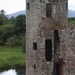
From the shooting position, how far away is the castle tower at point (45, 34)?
18375 millimetres

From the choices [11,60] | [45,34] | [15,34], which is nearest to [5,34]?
[15,34]

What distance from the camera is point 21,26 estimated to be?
6072cm

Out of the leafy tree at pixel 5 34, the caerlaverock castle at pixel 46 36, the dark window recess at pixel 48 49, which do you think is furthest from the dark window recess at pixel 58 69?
the leafy tree at pixel 5 34

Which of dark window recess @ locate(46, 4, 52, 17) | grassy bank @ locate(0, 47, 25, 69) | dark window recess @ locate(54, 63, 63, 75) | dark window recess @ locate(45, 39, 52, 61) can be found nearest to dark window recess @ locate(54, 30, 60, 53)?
dark window recess @ locate(45, 39, 52, 61)

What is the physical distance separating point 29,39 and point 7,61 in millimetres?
26277

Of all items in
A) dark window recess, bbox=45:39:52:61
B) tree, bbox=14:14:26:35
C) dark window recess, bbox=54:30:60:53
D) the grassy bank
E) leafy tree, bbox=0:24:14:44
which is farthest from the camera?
leafy tree, bbox=0:24:14:44

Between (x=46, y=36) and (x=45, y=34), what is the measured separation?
0.13m

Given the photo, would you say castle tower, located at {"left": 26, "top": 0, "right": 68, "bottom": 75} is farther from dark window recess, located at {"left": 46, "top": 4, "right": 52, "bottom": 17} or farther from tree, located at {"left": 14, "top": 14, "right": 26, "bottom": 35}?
tree, located at {"left": 14, "top": 14, "right": 26, "bottom": 35}

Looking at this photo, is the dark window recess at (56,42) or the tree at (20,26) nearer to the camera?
the dark window recess at (56,42)

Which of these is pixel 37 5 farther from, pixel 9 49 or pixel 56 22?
pixel 9 49

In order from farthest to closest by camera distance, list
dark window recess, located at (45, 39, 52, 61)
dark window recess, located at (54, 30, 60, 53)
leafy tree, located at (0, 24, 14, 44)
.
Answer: leafy tree, located at (0, 24, 14, 44) → dark window recess, located at (45, 39, 52, 61) → dark window recess, located at (54, 30, 60, 53)

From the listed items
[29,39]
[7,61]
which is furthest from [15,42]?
[29,39]

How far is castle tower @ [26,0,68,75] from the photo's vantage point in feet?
60.3

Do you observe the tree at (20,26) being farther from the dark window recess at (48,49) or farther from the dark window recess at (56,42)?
the dark window recess at (56,42)
